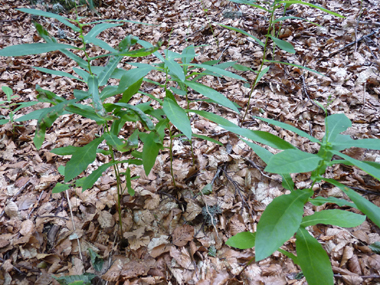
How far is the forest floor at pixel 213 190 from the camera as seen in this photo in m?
1.40

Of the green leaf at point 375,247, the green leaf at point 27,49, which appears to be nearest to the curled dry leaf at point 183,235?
the green leaf at point 375,247

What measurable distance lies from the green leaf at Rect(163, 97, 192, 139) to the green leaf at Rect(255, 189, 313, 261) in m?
0.46

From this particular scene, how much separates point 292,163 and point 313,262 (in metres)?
0.47

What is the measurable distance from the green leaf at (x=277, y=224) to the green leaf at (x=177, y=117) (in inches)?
18.2

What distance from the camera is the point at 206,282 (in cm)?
133

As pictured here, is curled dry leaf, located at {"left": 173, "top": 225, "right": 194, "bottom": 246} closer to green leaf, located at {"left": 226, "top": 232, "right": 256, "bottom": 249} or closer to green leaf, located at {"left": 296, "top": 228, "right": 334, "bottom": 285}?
green leaf, located at {"left": 226, "top": 232, "right": 256, "bottom": 249}

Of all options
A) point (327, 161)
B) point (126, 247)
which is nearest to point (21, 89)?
point (126, 247)

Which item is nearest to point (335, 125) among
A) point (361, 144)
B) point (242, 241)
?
point (361, 144)

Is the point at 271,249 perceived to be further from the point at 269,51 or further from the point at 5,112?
the point at 5,112

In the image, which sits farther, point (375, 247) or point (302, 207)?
point (375, 247)

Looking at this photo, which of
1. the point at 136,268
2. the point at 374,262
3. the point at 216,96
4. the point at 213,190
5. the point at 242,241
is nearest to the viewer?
the point at 242,241

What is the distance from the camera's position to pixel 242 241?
1067mm

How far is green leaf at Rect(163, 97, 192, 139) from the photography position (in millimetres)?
1028

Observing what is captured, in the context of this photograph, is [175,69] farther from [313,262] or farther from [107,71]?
[313,262]
